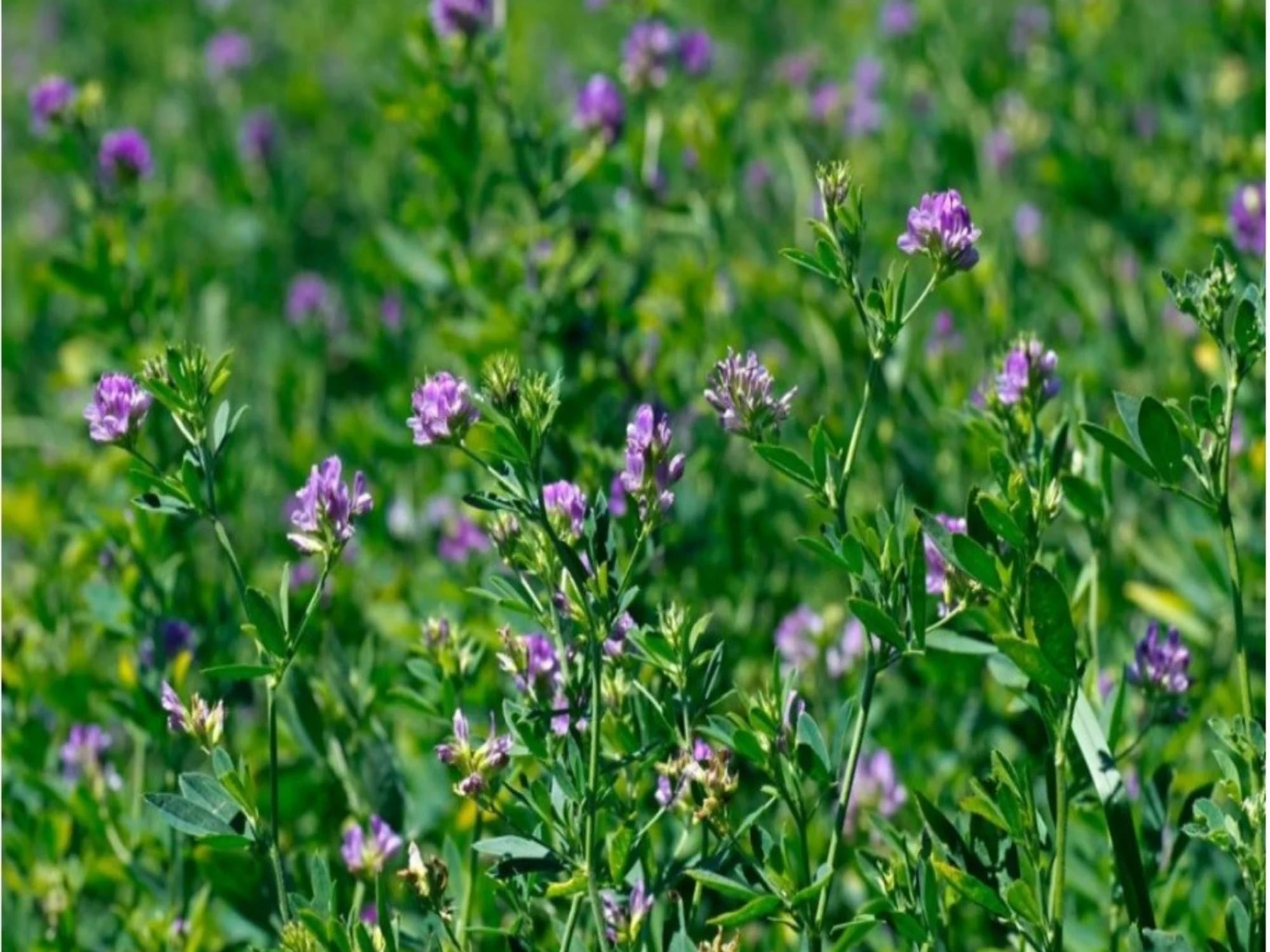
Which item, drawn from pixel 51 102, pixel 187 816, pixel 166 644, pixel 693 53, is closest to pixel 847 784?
pixel 187 816

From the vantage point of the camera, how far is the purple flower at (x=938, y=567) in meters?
1.87

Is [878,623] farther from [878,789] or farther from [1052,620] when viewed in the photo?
[878,789]

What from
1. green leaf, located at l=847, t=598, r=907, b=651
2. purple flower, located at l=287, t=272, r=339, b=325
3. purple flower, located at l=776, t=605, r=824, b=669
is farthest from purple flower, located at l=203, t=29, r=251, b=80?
green leaf, located at l=847, t=598, r=907, b=651

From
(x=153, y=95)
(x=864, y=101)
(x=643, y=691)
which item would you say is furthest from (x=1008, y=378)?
(x=153, y=95)

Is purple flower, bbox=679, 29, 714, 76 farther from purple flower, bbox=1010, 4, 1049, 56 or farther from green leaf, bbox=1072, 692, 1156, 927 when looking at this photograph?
green leaf, bbox=1072, 692, 1156, 927

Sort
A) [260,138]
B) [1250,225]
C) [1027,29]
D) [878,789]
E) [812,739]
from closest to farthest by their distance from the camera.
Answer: [812,739] < [878,789] < [1250,225] < [260,138] < [1027,29]

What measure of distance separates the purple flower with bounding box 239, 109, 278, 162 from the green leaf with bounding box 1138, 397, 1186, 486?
10.7ft

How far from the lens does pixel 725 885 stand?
174 centimetres

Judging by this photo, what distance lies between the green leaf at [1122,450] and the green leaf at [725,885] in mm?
542

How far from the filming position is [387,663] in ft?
8.66

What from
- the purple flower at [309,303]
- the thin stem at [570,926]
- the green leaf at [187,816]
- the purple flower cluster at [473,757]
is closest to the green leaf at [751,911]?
the thin stem at [570,926]

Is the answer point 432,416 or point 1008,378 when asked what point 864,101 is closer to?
point 1008,378

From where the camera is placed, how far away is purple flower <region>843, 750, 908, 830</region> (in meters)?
2.47

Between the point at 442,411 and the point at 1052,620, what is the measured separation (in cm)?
59
